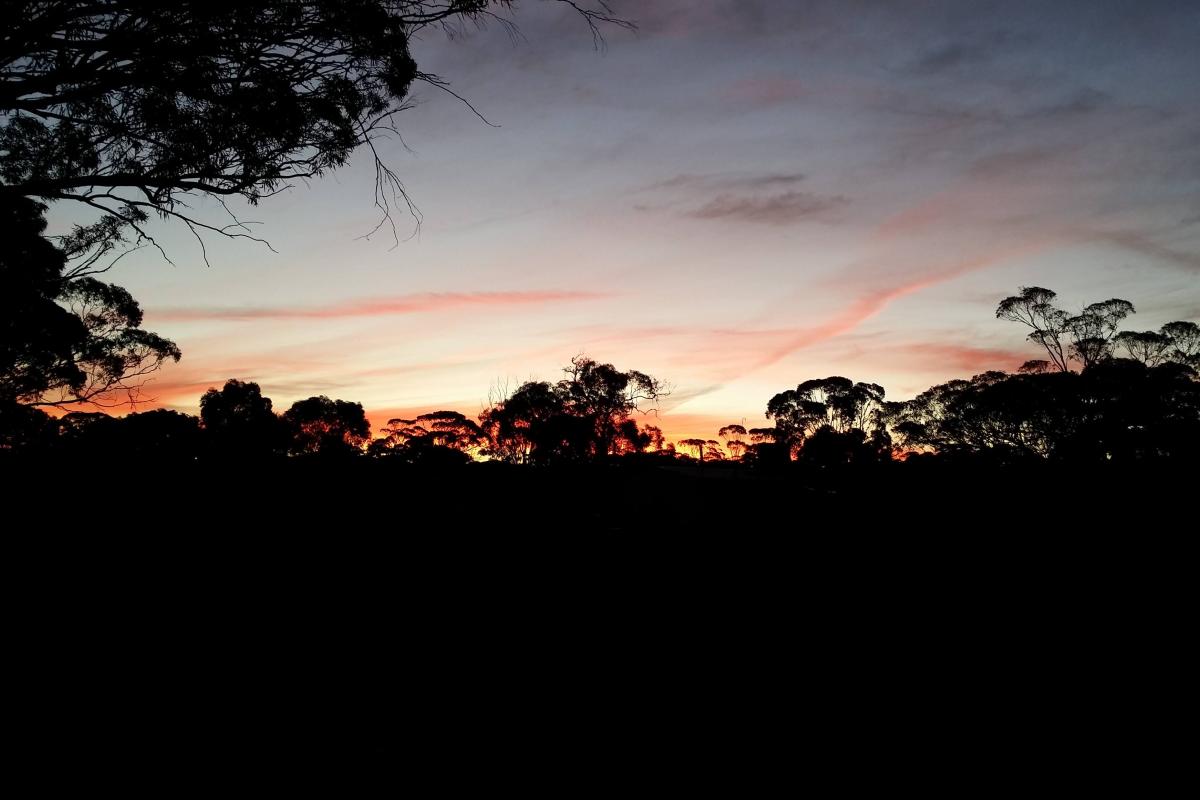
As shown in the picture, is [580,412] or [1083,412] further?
[580,412]

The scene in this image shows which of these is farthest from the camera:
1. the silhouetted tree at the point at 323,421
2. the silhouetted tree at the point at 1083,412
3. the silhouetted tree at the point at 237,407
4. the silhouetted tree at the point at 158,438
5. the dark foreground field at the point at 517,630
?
the silhouetted tree at the point at 323,421

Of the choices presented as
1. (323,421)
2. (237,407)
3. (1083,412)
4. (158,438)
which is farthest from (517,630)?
(323,421)

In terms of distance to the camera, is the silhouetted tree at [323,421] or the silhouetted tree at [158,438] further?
the silhouetted tree at [323,421]

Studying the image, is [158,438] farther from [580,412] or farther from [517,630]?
[580,412]

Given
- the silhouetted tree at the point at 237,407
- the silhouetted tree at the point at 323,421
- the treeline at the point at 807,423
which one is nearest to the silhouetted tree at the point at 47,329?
the treeline at the point at 807,423

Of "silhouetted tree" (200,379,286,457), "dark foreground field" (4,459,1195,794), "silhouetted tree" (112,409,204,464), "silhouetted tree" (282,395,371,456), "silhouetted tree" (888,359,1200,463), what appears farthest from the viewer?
"silhouetted tree" (282,395,371,456)

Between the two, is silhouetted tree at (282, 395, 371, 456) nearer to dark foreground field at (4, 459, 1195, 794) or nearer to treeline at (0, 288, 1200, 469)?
treeline at (0, 288, 1200, 469)

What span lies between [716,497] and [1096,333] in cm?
3526

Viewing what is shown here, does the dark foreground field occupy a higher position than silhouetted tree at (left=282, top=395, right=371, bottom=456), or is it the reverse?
silhouetted tree at (left=282, top=395, right=371, bottom=456)

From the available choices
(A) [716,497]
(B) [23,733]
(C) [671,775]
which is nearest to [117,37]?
(B) [23,733]

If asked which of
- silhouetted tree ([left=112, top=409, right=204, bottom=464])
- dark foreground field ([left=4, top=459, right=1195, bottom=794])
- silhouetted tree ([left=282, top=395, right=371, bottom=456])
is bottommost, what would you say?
dark foreground field ([left=4, top=459, right=1195, bottom=794])

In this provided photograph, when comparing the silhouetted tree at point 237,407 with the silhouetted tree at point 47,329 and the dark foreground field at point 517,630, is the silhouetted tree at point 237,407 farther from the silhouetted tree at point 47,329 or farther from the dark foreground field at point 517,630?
the dark foreground field at point 517,630

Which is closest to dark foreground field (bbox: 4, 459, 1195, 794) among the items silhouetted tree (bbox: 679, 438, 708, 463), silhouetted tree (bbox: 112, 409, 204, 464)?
silhouetted tree (bbox: 112, 409, 204, 464)

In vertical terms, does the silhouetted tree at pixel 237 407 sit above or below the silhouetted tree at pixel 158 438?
above
